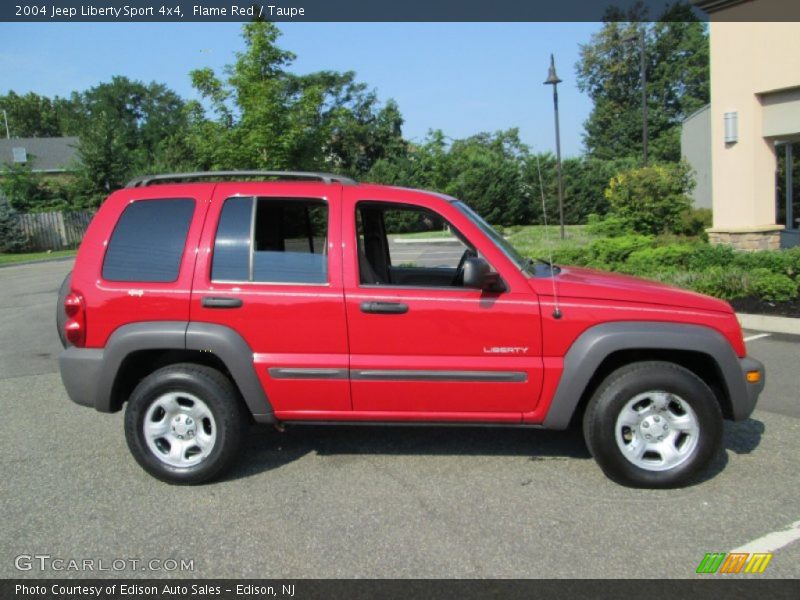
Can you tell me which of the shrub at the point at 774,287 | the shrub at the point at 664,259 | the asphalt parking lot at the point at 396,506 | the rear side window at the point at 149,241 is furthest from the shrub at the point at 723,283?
the rear side window at the point at 149,241

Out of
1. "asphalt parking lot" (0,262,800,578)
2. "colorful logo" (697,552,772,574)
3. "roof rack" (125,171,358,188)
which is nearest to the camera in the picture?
"colorful logo" (697,552,772,574)

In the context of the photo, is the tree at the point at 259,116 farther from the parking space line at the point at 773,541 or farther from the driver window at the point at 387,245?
the parking space line at the point at 773,541

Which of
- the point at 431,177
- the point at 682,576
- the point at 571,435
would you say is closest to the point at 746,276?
the point at 571,435

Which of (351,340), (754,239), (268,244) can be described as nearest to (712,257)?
(754,239)

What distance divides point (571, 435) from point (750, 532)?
171cm

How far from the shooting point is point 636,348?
418 centimetres

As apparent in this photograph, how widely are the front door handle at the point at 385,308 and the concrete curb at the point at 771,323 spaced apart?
20.3ft

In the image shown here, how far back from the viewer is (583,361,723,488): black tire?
4.11 metres

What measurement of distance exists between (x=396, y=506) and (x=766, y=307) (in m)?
7.00

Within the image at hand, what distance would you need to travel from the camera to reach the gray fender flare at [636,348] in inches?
161

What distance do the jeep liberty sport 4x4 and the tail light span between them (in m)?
0.01

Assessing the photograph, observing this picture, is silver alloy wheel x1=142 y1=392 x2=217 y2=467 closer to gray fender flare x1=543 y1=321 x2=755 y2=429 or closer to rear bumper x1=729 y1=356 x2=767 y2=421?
gray fender flare x1=543 y1=321 x2=755 y2=429
